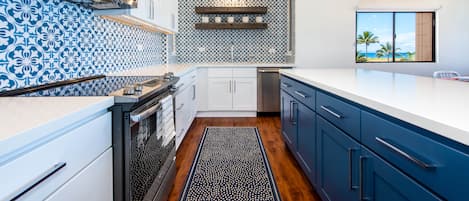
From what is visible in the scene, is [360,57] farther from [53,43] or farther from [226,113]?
[53,43]

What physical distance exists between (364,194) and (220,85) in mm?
4363

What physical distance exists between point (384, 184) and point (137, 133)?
3.52 feet

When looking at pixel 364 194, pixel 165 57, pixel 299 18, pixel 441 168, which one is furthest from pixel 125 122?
pixel 299 18

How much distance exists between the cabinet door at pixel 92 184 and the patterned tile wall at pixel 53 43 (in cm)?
63

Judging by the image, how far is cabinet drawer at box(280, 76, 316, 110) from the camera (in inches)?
97.7

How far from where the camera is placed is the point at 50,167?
0.96m

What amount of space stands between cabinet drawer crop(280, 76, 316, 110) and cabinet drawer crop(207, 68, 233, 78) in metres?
2.13

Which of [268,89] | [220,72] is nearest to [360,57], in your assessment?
[268,89]

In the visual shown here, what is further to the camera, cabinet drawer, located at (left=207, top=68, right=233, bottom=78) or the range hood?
cabinet drawer, located at (left=207, top=68, right=233, bottom=78)

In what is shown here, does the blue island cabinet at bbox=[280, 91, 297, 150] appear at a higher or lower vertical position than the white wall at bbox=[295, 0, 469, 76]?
lower

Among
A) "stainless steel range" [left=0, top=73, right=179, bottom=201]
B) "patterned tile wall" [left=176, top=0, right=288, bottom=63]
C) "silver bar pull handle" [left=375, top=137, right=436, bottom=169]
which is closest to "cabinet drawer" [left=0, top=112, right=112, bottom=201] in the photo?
"stainless steel range" [left=0, top=73, right=179, bottom=201]

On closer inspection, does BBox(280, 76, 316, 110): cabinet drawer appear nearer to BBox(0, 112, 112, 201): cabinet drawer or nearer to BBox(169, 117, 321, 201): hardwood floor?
BBox(169, 117, 321, 201): hardwood floor

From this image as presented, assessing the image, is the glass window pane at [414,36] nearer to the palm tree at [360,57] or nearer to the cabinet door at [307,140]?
the palm tree at [360,57]

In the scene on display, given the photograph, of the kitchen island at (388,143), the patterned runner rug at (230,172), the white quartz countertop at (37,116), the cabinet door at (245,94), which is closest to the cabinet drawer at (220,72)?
the cabinet door at (245,94)
